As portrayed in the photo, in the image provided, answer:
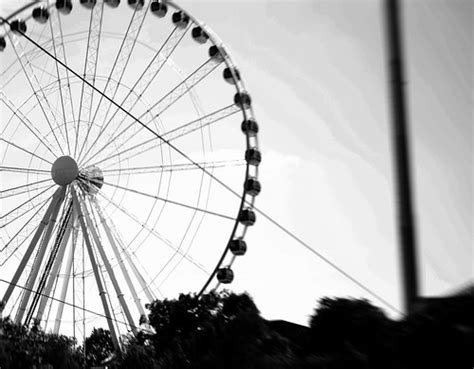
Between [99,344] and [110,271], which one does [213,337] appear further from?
[99,344]

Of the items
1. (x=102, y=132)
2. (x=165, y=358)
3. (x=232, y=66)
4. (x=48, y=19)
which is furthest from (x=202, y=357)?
(x=48, y=19)

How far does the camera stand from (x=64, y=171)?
79.4 feet

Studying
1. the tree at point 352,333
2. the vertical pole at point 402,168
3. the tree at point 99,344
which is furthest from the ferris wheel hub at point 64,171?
the vertical pole at point 402,168

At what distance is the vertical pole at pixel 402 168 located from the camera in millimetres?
6629

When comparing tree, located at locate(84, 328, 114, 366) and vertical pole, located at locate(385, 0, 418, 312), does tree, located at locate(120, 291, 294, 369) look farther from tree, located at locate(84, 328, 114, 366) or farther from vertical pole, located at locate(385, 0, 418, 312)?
tree, located at locate(84, 328, 114, 366)

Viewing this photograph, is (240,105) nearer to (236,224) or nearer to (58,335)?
(236,224)

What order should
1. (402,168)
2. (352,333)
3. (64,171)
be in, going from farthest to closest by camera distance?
(64,171) → (352,333) → (402,168)

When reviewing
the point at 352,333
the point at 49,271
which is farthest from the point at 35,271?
the point at 352,333

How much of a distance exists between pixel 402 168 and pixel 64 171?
18.6 m

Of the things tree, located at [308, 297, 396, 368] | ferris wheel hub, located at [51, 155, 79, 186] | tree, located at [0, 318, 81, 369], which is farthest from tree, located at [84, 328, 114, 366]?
tree, located at [308, 297, 396, 368]

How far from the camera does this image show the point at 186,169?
2519 cm

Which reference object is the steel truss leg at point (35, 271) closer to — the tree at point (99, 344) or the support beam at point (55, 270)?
the support beam at point (55, 270)

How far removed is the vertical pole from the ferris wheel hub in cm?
1803

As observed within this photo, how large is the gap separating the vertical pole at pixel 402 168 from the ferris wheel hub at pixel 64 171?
1803cm
